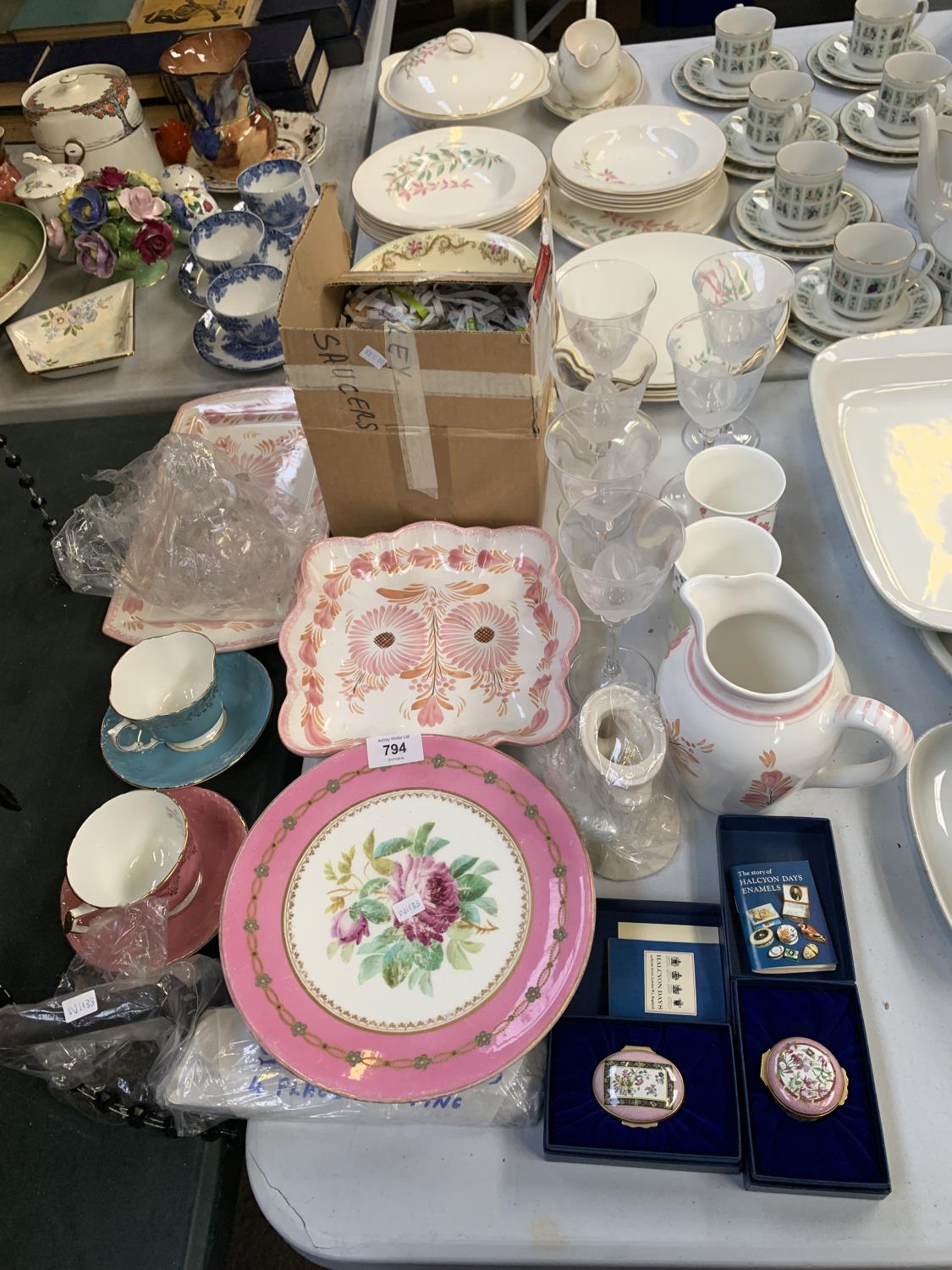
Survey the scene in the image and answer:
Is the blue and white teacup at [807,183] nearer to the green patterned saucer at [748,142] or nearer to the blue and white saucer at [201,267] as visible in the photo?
the green patterned saucer at [748,142]

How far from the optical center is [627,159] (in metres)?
1.32

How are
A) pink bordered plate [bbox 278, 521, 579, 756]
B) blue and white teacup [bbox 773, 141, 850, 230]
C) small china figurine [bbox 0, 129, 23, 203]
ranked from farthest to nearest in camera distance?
1. small china figurine [bbox 0, 129, 23, 203]
2. blue and white teacup [bbox 773, 141, 850, 230]
3. pink bordered plate [bbox 278, 521, 579, 756]

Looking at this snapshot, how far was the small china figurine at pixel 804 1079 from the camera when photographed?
60 cm

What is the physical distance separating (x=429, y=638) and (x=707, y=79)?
1.14 m

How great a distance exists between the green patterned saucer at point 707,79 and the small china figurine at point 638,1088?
4.64 ft

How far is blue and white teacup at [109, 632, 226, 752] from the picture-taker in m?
0.88

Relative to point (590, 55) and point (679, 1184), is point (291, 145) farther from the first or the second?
point (679, 1184)

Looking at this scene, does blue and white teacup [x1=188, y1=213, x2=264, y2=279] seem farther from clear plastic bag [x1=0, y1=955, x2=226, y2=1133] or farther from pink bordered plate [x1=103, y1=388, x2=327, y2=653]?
clear plastic bag [x1=0, y1=955, x2=226, y2=1133]

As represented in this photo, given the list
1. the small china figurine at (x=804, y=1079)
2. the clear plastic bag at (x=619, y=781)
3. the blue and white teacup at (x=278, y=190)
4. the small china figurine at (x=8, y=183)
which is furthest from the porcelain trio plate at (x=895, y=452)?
the small china figurine at (x=8, y=183)

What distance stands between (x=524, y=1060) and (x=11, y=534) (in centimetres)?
91

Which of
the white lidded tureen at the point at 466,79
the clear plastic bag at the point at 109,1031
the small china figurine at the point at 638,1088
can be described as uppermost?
the white lidded tureen at the point at 466,79

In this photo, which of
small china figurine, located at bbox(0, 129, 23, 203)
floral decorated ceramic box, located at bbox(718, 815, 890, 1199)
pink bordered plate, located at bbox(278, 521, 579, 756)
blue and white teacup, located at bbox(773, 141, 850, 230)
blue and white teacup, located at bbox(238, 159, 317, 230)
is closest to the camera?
floral decorated ceramic box, located at bbox(718, 815, 890, 1199)

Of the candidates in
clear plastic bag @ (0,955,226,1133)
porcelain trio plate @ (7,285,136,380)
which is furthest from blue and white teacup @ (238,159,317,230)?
clear plastic bag @ (0,955,226,1133)

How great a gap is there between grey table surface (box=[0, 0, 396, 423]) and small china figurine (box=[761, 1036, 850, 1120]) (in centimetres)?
99
